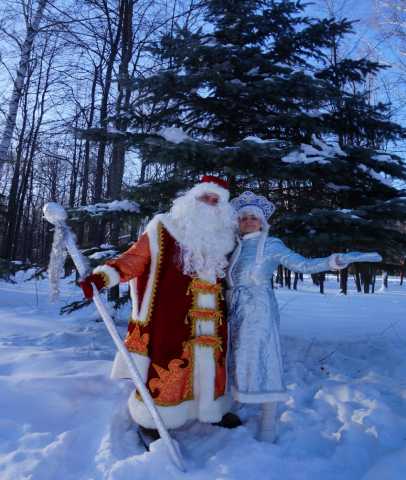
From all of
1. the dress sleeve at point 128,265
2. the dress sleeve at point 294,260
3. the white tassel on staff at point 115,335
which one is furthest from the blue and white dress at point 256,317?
the dress sleeve at point 128,265

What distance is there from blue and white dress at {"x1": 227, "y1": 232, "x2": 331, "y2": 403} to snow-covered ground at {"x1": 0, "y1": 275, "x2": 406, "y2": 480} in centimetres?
40

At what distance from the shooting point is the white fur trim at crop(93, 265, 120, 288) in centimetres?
271

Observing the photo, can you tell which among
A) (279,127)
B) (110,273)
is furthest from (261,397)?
(279,127)

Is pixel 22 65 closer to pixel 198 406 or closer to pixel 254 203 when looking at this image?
pixel 254 203

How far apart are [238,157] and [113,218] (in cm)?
186

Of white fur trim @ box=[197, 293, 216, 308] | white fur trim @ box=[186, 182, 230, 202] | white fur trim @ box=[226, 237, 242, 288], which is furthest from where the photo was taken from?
white fur trim @ box=[186, 182, 230, 202]

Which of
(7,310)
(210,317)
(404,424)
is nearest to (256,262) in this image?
(210,317)

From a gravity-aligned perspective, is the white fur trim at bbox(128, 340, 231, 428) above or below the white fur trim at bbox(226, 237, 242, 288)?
below

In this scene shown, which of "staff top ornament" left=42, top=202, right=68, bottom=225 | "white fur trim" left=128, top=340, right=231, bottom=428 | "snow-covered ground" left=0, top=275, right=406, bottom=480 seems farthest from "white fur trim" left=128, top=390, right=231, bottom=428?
"staff top ornament" left=42, top=202, right=68, bottom=225

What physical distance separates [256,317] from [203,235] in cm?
80

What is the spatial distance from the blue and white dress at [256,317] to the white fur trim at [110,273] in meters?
0.99

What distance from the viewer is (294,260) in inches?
117

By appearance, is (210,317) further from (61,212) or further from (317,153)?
(317,153)

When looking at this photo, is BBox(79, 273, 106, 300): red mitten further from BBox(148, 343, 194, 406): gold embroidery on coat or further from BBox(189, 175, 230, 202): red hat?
BBox(189, 175, 230, 202): red hat
